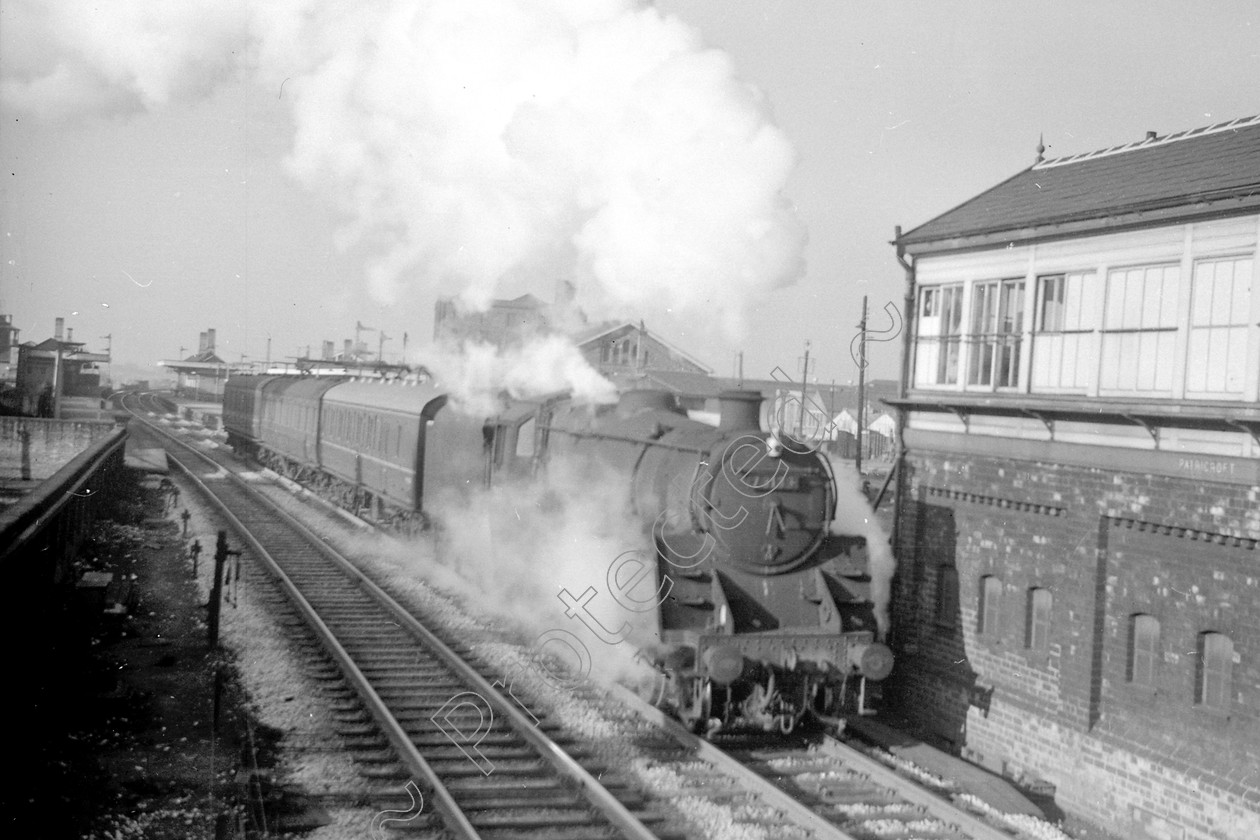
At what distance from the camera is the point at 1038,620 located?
9727mm

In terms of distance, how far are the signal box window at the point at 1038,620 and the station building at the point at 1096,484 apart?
2 centimetres

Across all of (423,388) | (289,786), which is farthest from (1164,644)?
(423,388)

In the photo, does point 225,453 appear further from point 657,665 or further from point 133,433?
point 657,665

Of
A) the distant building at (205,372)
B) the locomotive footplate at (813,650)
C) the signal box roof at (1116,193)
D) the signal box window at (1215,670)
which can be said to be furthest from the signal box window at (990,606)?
the distant building at (205,372)

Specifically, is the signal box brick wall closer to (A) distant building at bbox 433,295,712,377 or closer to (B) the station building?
(B) the station building

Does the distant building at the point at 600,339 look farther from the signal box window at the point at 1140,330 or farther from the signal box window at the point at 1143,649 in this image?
the signal box window at the point at 1143,649

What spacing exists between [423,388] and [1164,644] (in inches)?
524

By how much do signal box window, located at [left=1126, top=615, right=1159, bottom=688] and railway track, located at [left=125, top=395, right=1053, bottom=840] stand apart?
6.54ft

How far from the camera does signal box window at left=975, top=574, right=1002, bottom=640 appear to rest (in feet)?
33.4

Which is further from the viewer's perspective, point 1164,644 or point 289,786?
point 1164,644

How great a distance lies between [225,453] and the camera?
40.3 m

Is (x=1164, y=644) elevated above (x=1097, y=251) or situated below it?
below

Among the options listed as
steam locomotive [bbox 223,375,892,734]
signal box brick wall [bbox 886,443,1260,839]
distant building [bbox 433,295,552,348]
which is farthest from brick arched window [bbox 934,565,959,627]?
distant building [bbox 433,295,552,348]

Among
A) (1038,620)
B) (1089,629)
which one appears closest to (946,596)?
(1038,620)
